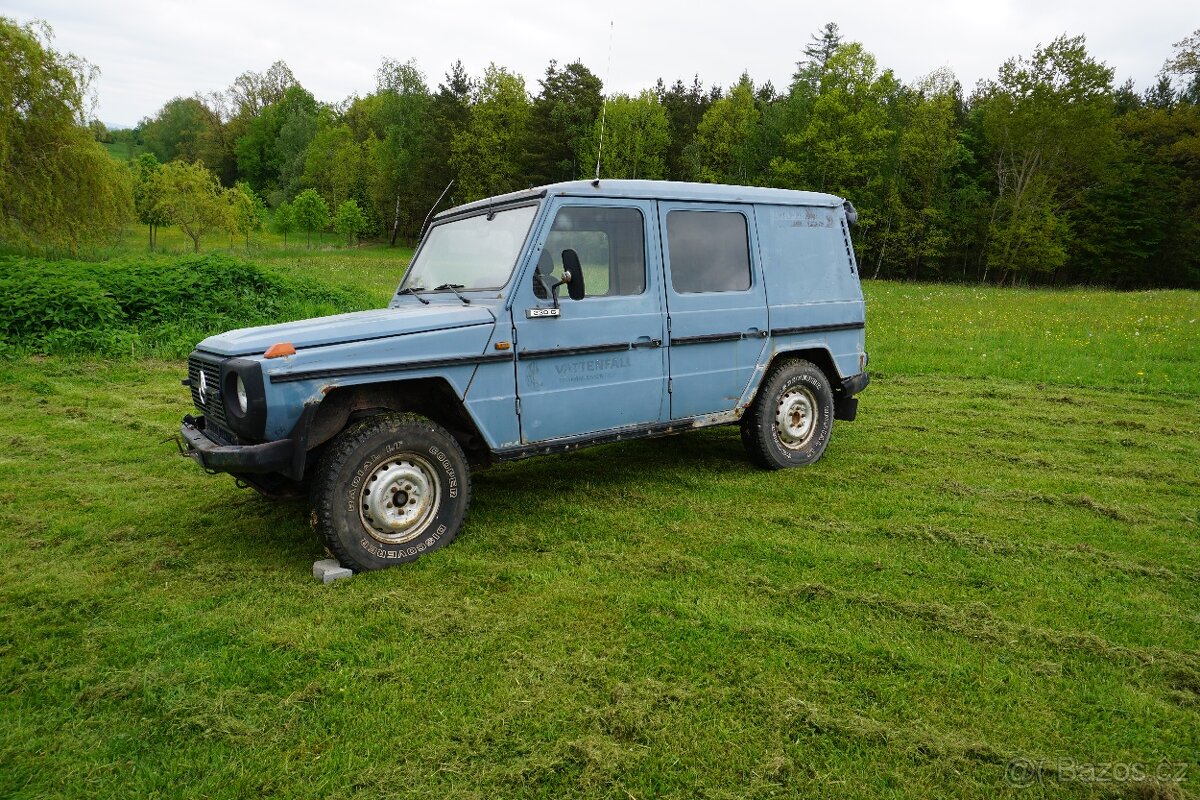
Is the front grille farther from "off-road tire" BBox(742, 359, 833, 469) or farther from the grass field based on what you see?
"off-road tire" BBox(742, 359, 833, 469)

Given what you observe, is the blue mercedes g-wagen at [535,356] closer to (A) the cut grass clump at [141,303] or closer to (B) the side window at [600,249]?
(B) the side window at [600,249]

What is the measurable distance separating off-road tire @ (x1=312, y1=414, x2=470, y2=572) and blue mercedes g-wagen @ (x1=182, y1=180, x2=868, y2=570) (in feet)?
0.04

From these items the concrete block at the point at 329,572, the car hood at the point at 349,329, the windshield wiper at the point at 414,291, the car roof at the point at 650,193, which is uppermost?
the car roof at the point at 650,193

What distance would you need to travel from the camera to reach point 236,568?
427 centimetres

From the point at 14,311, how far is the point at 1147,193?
5427cm

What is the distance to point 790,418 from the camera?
6.25m

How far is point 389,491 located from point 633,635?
1761mm

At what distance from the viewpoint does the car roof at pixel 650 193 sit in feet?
16.1

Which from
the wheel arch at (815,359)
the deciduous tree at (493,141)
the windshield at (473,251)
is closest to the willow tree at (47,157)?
the windshield at (473,251)

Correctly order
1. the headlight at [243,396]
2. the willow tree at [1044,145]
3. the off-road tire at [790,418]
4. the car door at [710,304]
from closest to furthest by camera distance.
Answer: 1. the headlight at [243,396]
2. the car door at [710,304]
3. the off-road tire at [790,418]
4. the willow tree at [1044,145]

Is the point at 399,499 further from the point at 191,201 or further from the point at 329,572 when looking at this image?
the point at 191,201

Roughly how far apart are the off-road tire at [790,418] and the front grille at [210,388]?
12.9ft

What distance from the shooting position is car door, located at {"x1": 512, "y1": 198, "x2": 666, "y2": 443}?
15.4 feet

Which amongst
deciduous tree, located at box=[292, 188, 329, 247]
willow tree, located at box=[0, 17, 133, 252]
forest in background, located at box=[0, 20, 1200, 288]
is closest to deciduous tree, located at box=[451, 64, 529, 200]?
forest in background, located at box=[0, 20, 1200, 288]
